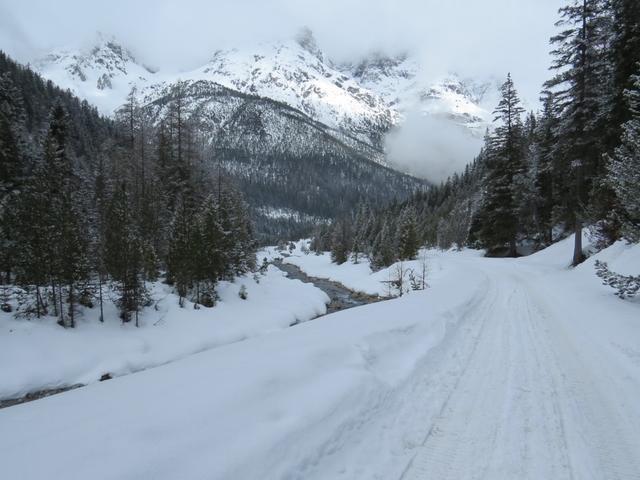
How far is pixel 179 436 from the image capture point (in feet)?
12.4

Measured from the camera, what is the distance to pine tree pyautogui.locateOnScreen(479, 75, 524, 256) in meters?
33.7

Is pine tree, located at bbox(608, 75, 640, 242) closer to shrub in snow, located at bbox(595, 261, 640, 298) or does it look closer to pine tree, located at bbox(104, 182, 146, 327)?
shrub in snow, located at bbox(595, 261, 640, 298)

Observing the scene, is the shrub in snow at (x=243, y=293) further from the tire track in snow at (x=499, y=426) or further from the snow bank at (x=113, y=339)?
the tire track in snow at (x=499, y=426)

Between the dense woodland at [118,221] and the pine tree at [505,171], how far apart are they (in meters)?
24.6

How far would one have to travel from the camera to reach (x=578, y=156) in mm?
21703

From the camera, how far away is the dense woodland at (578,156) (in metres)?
13.1

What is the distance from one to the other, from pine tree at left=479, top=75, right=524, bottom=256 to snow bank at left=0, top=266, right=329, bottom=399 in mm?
24068

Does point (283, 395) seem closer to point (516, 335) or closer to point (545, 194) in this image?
point (516, 335)

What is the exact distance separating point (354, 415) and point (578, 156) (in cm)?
2390

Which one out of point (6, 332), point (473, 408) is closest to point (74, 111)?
point (6, 332)

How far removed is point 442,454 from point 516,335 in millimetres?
5564

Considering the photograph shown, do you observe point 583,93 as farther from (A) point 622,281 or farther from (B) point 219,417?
(B) point 219,417

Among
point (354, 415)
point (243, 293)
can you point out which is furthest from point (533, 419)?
point (243, 293)

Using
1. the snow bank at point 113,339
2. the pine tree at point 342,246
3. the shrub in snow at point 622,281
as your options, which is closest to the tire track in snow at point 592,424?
the shrub in snow at point 622,281
